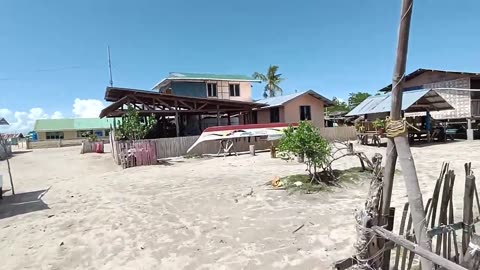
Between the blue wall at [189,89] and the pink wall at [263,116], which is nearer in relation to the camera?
the pink wall at [263,116]

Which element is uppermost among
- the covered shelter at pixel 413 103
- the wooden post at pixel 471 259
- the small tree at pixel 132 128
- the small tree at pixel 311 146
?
the covered shelter at pixel 413 103

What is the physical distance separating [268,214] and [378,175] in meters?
3.78

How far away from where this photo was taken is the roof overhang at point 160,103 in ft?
69.8

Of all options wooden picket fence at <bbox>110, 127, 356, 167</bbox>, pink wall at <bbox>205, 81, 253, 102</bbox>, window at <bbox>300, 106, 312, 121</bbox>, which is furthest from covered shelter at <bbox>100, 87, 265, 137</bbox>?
pink wall at <bbox>205, 81, 253, 102</bbox>

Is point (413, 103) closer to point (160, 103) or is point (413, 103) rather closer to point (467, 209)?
point (160, 103)

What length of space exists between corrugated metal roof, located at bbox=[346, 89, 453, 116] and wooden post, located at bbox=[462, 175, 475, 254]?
16.2m

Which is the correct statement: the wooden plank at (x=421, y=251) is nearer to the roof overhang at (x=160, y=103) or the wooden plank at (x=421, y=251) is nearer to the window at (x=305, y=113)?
the roof overhang at (x=160, y=103)

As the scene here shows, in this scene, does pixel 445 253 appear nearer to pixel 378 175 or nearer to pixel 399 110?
pixel 378 175

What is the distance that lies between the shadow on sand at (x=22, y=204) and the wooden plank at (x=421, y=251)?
842 cm

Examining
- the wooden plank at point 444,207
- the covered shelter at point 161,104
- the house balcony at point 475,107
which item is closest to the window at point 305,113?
the covered shelter at point 161,104

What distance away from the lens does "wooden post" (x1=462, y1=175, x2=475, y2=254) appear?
10.9 feet

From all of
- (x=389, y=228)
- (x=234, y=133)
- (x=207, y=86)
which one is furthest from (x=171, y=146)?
(x=389, y=228)

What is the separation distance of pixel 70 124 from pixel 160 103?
132ft

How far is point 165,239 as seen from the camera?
18.8 feet
